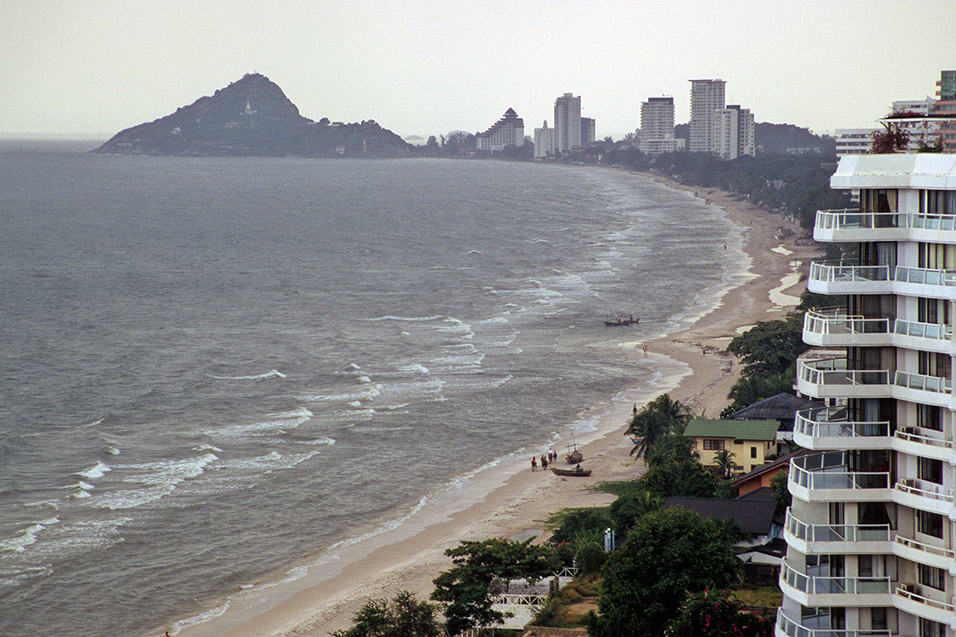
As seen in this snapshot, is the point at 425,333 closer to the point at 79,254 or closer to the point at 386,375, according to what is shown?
the point at 386,375

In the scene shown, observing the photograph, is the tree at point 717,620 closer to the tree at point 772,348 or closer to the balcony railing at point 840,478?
the balcony railing at point 840,478

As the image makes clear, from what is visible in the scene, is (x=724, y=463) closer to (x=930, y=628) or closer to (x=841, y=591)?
(x=841, y=591)

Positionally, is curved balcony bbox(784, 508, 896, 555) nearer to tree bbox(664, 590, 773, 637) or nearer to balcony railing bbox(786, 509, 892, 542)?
balcony railing bbox(786, 509, 892, 542)

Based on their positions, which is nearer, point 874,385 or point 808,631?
point 874,385

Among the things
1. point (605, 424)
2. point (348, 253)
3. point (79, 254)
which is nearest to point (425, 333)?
point (605, 424)

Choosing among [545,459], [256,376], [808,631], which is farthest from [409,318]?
[808,631]

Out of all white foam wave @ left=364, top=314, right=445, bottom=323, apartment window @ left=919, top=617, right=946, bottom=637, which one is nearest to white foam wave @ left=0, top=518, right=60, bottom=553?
apartment window @ left=919, top=617, right=946, bottom=637

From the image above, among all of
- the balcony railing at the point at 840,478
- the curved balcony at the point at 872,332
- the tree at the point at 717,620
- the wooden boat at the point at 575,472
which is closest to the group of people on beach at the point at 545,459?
the wooden boat at the point at 575,472
